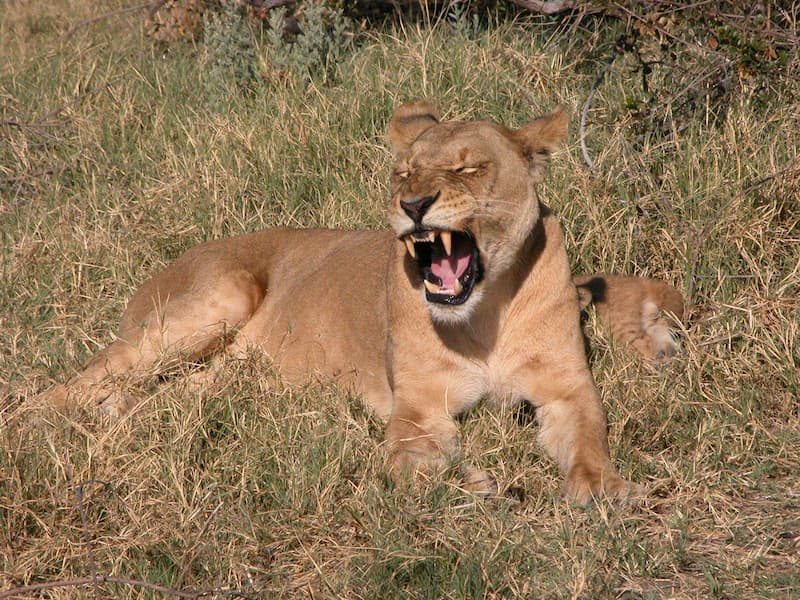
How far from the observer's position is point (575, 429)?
343 centimetres

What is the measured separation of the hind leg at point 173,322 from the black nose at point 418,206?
125 centimetres

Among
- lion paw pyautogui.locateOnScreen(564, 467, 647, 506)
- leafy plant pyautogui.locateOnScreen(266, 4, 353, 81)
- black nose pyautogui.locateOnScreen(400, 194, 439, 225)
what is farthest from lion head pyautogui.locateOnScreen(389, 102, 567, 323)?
leafy plant pyautogui.locateOnScreen(266, 4, 353, 81)

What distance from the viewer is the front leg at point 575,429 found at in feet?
10.5

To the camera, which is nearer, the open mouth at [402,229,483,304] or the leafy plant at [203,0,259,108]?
the open mouth at [402,229,483,304]

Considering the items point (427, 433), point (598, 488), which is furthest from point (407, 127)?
point (598, 488)

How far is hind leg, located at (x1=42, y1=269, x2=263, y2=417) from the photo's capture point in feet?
13.7

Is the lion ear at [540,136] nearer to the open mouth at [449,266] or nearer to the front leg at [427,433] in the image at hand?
the open mouth at [449,266]

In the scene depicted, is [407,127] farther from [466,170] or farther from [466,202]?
[466,202]

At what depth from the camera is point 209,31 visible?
6473 mm

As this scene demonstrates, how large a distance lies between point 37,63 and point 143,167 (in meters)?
1.62

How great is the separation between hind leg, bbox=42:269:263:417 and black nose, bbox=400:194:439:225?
4.11ft

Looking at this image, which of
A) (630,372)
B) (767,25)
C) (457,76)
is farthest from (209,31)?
(630,372)

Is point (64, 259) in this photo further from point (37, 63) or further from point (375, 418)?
point (37, 63)

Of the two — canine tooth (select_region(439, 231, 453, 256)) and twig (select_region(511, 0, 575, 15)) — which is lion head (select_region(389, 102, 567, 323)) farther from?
twig (select_region(511, 0, 575, 15))
